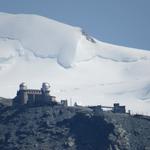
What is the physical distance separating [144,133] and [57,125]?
2375 cm

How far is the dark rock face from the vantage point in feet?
610

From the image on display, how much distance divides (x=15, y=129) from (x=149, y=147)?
36.2 metres

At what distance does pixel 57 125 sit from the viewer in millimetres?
194250

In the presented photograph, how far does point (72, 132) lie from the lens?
190625 mm

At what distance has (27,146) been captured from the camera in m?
185

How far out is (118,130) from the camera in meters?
190

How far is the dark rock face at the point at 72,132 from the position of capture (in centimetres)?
18600

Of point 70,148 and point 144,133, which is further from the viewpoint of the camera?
point 144,133

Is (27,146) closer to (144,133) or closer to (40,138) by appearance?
(40,138)

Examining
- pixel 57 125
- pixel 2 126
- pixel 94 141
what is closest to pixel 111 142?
pixel 94 141

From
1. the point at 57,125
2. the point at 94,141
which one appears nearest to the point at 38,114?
the point at 57,125

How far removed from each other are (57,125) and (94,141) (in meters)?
12.1

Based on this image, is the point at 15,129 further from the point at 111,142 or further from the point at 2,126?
the point at 111,142

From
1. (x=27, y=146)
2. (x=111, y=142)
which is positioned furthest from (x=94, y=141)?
(x=27, y=146)
